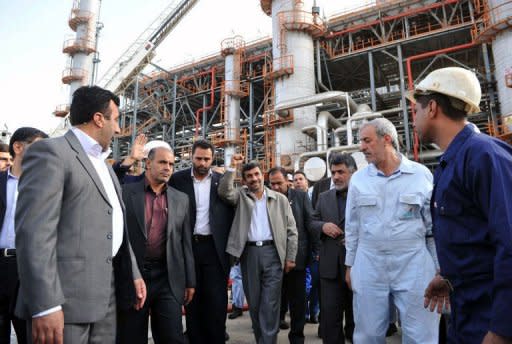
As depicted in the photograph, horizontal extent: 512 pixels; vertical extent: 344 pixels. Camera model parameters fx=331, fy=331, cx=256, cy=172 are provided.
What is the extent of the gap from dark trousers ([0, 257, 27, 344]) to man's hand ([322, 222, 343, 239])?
10.2 feet

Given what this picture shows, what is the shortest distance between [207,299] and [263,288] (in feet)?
2.21

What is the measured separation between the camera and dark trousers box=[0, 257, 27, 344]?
2.93 metres

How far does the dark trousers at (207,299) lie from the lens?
3.66 metres

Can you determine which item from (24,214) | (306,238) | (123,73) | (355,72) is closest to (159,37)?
(123,73)

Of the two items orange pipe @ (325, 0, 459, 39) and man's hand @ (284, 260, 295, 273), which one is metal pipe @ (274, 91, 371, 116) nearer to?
orange pipe @ (325, 0, 459, 39)

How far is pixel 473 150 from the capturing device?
1.54m

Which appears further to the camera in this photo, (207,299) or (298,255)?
(298,255)

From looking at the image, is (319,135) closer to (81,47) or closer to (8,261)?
(8,261)

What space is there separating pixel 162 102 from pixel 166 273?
23621 millimetres

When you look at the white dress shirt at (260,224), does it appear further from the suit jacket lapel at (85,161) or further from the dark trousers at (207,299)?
the suit jacket lapel at (85,161)

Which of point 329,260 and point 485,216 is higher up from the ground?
point 485,216

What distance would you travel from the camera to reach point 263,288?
3928 millimetres

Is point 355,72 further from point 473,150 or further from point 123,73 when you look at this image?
point 473,150

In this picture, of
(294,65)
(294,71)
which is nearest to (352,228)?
(294,71)
